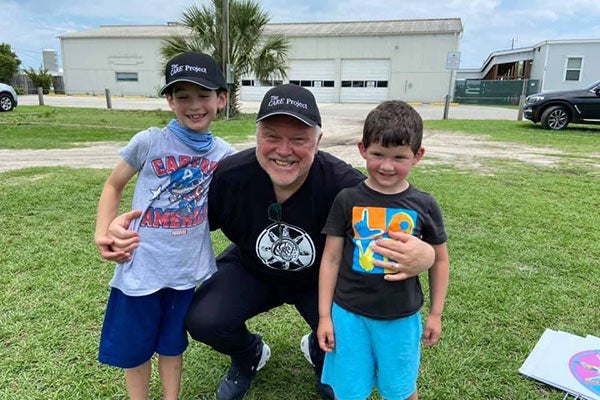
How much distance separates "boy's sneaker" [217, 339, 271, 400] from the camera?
6.51ft

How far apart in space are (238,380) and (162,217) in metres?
0.84

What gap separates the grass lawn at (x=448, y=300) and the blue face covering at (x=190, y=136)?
112 cm

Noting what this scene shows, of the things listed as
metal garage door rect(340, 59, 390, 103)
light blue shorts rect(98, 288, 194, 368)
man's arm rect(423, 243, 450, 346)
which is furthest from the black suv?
metal garage door rect(340, 59, 390, 103)

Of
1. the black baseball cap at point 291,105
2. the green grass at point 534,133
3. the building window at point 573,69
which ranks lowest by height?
the green grass at point 534,133

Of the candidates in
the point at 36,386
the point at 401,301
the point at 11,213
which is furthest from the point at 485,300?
the point at 11,213

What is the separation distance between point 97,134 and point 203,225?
10031 millimetres

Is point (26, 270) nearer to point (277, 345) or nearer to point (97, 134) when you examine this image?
point (277, 345)

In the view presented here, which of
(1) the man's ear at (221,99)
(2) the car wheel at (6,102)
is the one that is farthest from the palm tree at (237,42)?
(1) the man's ear at (221,99)

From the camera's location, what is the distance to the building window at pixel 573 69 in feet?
81.6

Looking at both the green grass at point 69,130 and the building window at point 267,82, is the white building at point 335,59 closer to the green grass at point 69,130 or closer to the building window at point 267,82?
the building window at point 267,82

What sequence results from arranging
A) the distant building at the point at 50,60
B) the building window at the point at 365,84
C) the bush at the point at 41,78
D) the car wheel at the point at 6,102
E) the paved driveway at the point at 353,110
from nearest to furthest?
the car wheel at the point at 6,102
the paved driveway at the point at 353,110
the building window at the point at 365,84
the bush at the point at 41,78
the distant building at the point at 50,60

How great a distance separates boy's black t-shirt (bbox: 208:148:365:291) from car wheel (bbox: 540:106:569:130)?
489 inches

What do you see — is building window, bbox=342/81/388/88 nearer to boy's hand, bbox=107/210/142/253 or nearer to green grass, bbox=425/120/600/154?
green grass, bbox=425/120/600/154

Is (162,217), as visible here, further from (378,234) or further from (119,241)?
(378,234)
